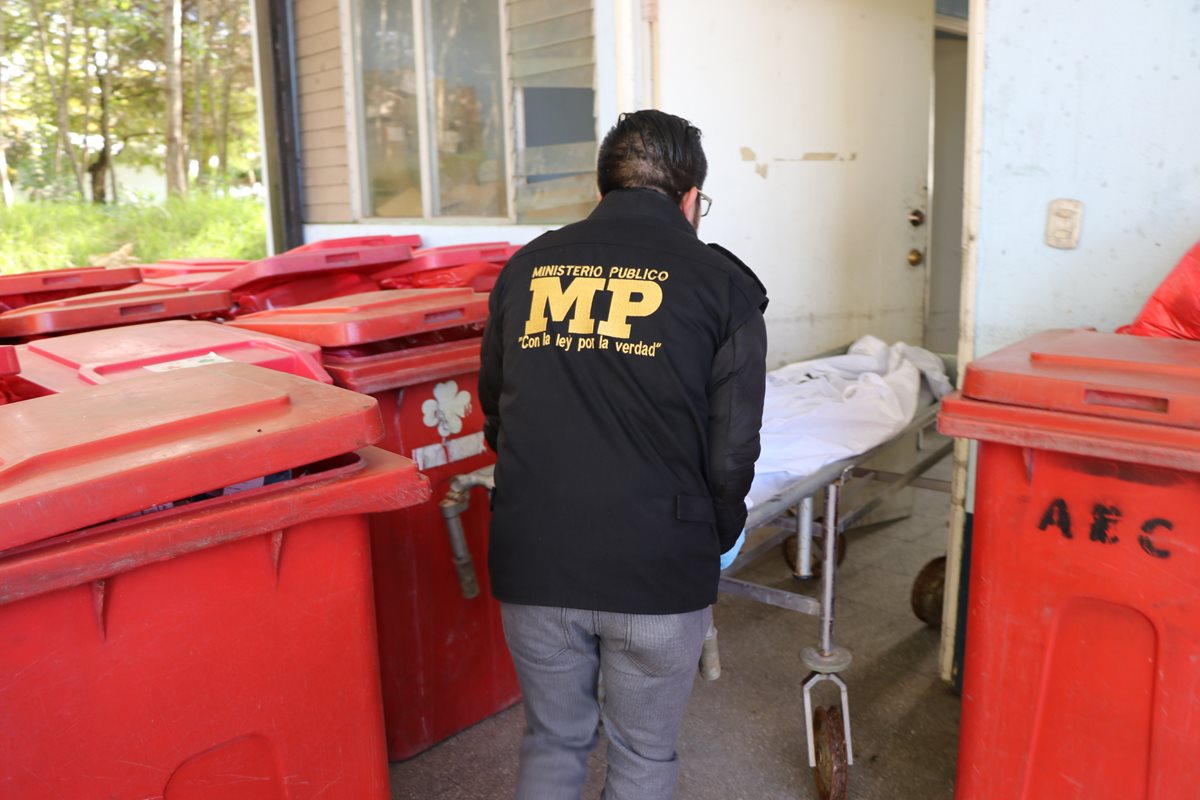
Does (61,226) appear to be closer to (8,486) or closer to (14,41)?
(14,41)

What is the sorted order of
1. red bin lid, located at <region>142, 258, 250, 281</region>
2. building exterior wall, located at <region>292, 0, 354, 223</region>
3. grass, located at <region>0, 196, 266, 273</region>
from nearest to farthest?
red bin lid, located at <region>142, 258, 250, 281</region> < building exterior wall, located at <region>292, 0, 354, 223</region> < grass, located at <region>0, 196, 266, 273</region>

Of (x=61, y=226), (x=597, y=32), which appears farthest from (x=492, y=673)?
(x=61, y=226)

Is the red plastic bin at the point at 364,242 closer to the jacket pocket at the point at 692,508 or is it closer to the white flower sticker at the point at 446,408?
the white flower sticker at the point at 446,408

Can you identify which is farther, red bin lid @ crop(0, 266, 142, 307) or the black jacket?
red bin lid @ crop(0, 266, 142, 307)

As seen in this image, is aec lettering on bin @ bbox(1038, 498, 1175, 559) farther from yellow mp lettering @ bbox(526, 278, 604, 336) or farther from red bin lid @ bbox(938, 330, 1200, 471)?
yellow mp lettering @ bbox(526, 278, 604, 336)

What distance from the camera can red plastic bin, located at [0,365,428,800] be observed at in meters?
1.40

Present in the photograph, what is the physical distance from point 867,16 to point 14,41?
469 inches

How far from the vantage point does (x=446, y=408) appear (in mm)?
2670

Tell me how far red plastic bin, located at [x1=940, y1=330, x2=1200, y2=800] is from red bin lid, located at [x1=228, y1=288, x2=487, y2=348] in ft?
4.65

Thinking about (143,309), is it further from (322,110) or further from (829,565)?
(322,110)

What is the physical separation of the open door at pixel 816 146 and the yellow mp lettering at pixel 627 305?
6.52 feet

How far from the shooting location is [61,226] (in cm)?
1123

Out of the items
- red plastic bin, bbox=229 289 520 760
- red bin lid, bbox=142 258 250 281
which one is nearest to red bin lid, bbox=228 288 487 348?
red plastic bin, bbox=229 289 520 760

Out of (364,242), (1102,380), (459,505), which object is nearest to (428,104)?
(364,242)
